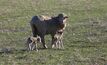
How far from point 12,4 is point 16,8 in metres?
3.54

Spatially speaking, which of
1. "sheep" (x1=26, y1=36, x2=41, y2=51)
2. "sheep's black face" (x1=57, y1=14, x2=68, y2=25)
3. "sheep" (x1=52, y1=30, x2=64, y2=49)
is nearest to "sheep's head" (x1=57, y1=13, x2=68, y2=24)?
"sheep's black face" (x1=57, y1=14, x2=68, y2=25)

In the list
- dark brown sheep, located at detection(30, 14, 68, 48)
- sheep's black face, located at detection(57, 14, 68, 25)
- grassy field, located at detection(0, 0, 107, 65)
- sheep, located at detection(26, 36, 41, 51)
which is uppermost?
sheep's black face, located at detection(57, 14, 68, 25)

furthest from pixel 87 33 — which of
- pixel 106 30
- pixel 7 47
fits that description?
pixel 7 47

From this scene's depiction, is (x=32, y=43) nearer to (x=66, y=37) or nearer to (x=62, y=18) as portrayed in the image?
(x=62, y=18)

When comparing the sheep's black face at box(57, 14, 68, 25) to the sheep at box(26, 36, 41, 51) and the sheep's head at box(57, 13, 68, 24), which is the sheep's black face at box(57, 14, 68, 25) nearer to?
the sheep's head at box(57, 13, 68, 24)

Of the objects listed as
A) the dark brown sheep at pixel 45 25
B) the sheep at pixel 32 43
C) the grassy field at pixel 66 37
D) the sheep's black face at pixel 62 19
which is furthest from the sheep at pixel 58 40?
the sheep at pixel 32 43

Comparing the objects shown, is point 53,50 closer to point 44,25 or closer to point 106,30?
point 44,25

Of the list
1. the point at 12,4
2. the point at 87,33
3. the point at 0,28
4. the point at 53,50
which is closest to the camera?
the point at 53,50

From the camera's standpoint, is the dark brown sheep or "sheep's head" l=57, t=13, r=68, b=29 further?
the dark brown sheep

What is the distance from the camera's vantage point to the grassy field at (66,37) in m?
15.8

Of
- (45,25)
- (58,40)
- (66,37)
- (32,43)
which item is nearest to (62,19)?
(45,25)

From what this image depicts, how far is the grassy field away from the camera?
1585 cm

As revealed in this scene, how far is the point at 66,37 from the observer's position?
21.2 m

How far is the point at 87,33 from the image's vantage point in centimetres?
2230
